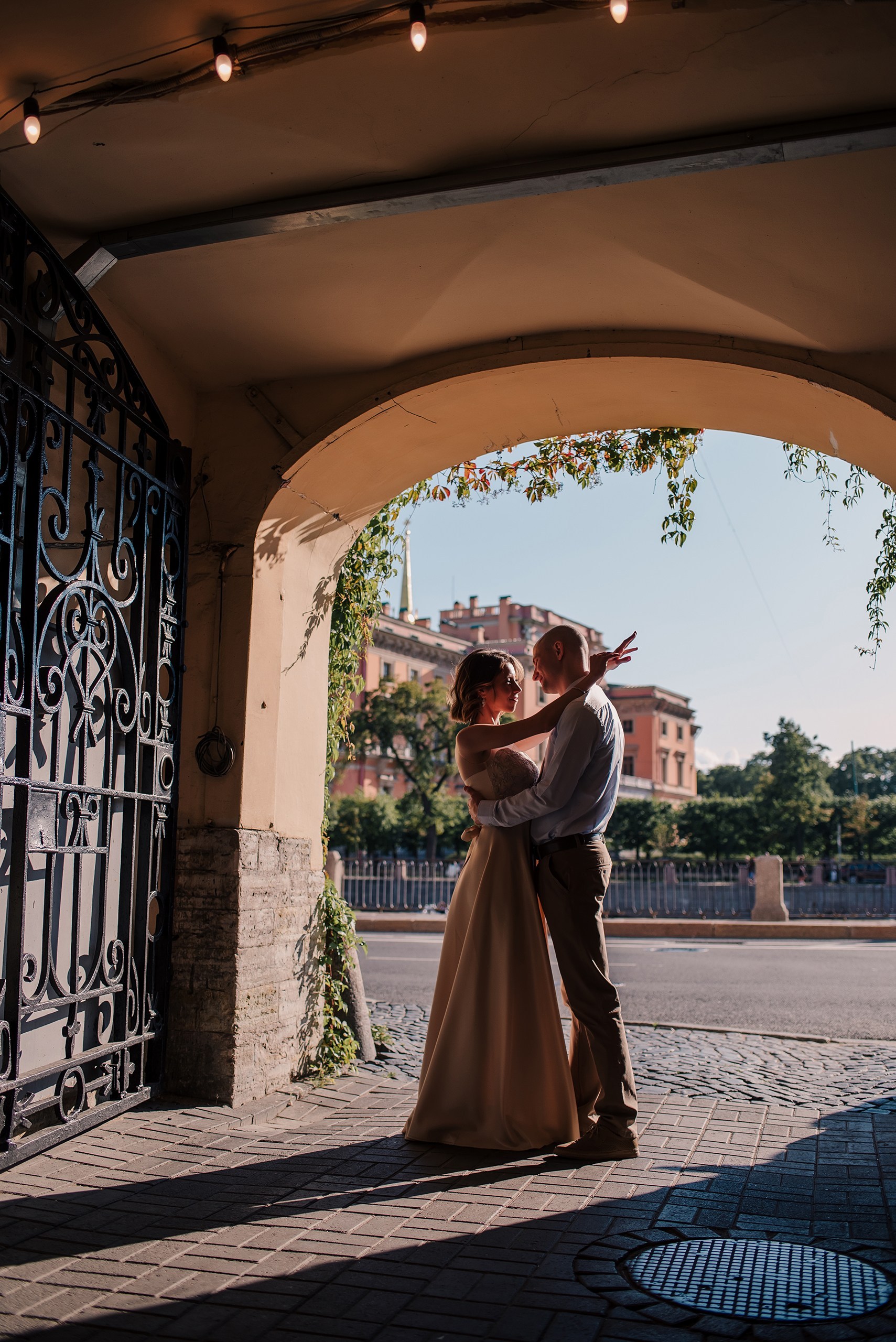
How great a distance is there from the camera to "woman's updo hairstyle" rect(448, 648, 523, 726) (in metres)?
4.86

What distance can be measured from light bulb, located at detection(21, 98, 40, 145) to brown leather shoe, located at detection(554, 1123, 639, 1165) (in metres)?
4.14

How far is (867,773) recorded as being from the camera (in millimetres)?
99500

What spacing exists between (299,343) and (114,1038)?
3.38 meters

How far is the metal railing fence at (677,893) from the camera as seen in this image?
79.8 feet

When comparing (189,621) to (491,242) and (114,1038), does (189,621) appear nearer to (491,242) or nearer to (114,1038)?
(114,1038)

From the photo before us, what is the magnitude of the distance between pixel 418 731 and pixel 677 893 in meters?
22.5

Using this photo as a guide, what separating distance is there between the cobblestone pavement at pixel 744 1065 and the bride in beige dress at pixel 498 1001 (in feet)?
5.37

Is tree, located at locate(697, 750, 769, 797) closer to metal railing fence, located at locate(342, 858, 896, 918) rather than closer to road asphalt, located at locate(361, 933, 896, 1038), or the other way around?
metal railing fence, located at locate(342, 858, 896, 918)

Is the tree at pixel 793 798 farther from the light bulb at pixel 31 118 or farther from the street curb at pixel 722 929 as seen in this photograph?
the light bulb at pixel 31 118

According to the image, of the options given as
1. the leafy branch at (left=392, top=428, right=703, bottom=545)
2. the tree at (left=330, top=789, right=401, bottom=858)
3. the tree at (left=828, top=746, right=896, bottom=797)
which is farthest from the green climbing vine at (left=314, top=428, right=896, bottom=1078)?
the tree at (left=828, top=746, right=896, bottom=797)

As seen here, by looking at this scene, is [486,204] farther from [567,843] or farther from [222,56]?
[567,843]

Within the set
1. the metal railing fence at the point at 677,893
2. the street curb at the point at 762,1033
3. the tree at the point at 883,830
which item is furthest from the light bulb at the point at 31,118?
the tree at the point at 883,830

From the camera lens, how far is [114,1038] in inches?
184

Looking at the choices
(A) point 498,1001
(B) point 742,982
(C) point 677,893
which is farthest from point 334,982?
(C) point 677,893
